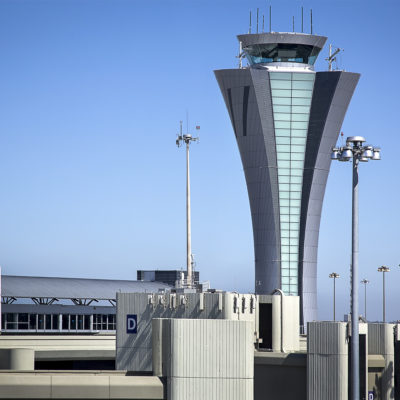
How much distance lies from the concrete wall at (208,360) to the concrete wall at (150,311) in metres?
18.7

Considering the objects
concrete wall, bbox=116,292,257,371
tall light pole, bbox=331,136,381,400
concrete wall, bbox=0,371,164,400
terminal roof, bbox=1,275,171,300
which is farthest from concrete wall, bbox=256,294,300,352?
terminal roof, bbox=1,275,171,300

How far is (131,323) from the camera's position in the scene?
64.0 m

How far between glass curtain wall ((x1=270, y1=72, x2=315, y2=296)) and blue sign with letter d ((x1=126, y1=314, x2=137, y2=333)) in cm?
6576

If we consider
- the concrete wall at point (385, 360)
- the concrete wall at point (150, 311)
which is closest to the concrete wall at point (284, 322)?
the concrete wall at point (150, 311)

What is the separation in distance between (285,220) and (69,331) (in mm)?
36950

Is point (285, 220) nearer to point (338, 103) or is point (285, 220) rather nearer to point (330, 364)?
point (338, 103)

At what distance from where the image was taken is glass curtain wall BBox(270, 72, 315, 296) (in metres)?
126

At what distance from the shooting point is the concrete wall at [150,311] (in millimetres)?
56906

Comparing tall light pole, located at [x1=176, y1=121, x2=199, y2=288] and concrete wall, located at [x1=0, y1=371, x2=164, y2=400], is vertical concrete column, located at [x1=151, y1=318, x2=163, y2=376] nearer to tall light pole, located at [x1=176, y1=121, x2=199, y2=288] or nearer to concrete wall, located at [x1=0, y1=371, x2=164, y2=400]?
concrete wall, located at [x1=0, y1=371, x2=164, y2=400]

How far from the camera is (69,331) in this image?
104 meters

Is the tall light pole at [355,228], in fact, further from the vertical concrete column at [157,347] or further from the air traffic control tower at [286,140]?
the air traffic control tower at [286,140]

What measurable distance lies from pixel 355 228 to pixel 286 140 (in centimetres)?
8326

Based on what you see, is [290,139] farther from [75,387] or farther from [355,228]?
[75,387]

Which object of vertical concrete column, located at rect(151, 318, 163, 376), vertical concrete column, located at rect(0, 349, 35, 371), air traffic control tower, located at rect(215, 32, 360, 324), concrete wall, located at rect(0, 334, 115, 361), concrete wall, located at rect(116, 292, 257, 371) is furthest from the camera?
air traffic control tower, located at rect(215, 32, 360, 324)
